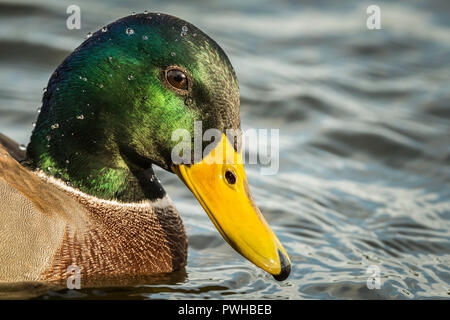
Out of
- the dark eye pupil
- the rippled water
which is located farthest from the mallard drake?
the rippled water

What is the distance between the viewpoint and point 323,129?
7.85 metres

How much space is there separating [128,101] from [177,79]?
0.33 meters

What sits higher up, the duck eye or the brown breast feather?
the duck eye

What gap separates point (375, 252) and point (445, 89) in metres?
3.54

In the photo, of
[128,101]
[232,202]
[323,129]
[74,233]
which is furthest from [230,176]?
[323,129]

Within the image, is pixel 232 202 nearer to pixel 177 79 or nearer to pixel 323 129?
pixel 177 79

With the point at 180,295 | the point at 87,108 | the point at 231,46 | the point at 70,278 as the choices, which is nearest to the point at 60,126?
the point at 87,108

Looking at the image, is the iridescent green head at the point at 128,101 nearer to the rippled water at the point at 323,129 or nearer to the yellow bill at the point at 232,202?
the yellow bill at the point at 232,202

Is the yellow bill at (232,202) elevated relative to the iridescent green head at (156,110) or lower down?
lower down

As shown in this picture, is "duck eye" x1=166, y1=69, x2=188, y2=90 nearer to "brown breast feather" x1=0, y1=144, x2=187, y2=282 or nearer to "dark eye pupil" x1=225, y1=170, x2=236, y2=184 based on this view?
"dark eye pupil" x1=225, y1=170, x2=236, y2=184

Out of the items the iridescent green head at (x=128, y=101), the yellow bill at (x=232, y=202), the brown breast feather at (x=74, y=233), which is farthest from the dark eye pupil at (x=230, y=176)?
the brown breast feather at (x=74, y=233)

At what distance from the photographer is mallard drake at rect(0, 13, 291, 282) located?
4488 mm

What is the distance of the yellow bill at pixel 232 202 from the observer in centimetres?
447

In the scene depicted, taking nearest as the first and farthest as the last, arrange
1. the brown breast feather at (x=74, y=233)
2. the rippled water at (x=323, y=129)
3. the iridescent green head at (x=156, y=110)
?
the iridescent green head at (x=156, y=110) < the brown breast feather at (x=74, y=233) < the rippled water at (x=323, y=129)
